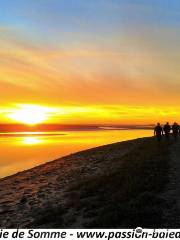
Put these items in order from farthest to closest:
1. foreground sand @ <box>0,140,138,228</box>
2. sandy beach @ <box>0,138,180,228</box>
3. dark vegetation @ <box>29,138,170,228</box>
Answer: foreground sand @ <box>0,140,138,228</box> < sandy beach @ <box>0,138,180,228</box> < dark vegetation @ <box>29,138,170,228</box>

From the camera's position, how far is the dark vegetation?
15523mm

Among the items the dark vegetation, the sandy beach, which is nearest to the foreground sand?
the sandy beach

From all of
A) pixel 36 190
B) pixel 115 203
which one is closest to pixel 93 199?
pixel 115 203

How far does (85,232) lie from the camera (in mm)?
14773

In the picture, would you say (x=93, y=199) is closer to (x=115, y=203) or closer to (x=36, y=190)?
(x=115, y=203)

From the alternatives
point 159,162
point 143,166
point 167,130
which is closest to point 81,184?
point 143,166

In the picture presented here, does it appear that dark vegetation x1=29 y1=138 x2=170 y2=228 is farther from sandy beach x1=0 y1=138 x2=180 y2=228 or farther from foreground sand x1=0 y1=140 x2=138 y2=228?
foreground sand x1=0 y1=140 x2=138 y2=228

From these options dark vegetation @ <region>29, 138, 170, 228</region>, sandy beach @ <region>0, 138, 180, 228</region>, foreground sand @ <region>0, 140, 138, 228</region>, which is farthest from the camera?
foreground sand @ <region>0, 140, 138, 228</region>

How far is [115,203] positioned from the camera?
18.0 m

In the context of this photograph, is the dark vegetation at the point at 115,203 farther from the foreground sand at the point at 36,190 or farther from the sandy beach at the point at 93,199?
the foreground sand at the point at 36,190

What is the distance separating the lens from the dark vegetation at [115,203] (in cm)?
1552

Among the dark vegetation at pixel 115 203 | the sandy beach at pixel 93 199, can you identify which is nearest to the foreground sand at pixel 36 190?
the sandy beach at pixel 93 199

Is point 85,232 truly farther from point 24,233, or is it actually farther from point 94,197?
point 94,197

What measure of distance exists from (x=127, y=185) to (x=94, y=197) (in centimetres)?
214
